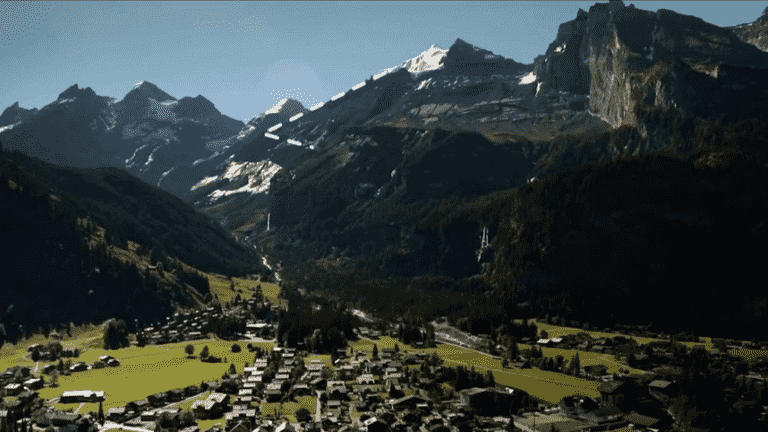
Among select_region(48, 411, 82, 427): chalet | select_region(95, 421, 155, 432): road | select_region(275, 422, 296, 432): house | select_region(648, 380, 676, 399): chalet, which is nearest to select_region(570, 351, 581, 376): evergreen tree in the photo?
select_region(648, 380, 676, 399): chalet

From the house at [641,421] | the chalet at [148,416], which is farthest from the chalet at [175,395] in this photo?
Result: the house at [641,421]

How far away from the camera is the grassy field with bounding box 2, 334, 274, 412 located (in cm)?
11769

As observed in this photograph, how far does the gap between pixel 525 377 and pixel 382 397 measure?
118 ft

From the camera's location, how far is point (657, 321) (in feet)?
610

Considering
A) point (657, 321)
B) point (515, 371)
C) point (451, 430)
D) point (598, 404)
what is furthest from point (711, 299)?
point (451, 430)

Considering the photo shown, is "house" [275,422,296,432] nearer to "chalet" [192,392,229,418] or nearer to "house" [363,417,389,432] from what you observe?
"house" [363,417,389,432]

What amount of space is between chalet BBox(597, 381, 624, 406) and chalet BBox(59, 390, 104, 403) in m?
93.5

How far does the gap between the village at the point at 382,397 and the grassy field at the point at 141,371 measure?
12.4 feet

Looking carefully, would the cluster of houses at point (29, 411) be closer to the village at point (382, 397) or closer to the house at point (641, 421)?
the village at point (382, 397)

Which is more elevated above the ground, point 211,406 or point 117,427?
point 211,406

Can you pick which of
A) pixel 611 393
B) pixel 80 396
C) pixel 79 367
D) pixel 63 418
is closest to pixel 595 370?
pixel 611 393

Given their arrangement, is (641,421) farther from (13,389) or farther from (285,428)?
(13,389)

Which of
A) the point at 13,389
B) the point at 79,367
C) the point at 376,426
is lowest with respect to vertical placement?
the point at 79,367

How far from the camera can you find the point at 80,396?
360ft
